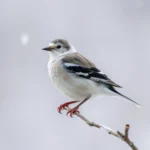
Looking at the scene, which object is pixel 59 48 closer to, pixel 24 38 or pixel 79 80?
pixel 79 80

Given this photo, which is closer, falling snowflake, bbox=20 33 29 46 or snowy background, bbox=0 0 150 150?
snowy background, bbox=0 0 150 150

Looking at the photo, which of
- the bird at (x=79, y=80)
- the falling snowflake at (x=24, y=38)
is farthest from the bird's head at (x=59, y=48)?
the falling snowflake at (x=24, y=38)

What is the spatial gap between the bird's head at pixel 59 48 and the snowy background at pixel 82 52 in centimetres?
41

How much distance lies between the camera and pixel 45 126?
1363 cm

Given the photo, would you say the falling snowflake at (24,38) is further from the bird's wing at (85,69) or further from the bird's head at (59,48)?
the bird's wing at (85,69)

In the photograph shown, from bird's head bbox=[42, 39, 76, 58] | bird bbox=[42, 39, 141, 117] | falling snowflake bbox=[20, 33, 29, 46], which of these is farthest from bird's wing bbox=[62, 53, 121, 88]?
falling snowflake bbox=[20, 33, 29, 46]

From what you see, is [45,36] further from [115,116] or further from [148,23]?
[115,116]

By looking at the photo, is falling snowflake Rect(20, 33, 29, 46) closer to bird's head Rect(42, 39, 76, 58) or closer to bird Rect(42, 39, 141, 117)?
bird's head Rect(42, 39, 76, 58)

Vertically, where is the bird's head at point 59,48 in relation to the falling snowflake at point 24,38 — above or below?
above

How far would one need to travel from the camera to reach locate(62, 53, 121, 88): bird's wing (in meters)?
5.54

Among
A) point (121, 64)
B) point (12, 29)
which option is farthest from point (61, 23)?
point (121, 64)

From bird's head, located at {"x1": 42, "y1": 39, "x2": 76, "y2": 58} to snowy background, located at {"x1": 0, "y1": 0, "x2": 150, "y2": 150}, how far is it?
410mm

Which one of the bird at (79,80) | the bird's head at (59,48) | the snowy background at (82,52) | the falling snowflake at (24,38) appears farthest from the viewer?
the falling snowflake at (24,38)

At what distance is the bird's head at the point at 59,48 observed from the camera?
587 centimetres
